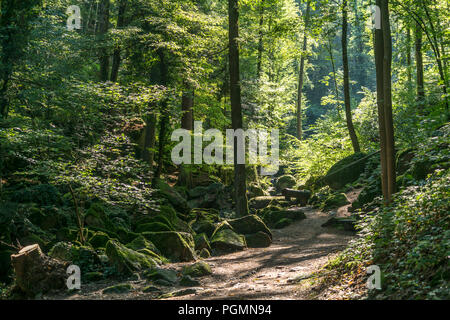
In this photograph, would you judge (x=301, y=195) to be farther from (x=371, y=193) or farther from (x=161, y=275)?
(x=161, y=275)

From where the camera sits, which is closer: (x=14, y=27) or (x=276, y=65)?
(x=14, y=27)

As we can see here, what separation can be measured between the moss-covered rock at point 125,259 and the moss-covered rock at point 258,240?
11.9 feet

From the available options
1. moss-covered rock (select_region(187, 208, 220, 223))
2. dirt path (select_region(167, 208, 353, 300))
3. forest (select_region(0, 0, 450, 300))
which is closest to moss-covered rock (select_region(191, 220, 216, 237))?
forest (select_region(0, 0, 450, 300))

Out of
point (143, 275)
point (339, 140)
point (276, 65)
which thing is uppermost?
point (276, 65)

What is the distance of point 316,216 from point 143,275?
8453 millimetres

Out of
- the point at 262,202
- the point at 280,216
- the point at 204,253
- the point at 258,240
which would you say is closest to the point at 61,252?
the point at 204,253

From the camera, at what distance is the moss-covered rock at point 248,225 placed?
1146 centimetres

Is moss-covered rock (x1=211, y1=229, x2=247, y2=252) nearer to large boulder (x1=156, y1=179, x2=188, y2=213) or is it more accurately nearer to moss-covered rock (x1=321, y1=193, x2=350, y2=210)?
large boulder (x1=156, y1=179, x2=188, y2=213)

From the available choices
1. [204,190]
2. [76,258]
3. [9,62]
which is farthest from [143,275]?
[204,190]

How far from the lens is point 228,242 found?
33.7 feet

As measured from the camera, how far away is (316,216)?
14.1 metres

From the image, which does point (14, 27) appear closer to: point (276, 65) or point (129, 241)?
point (129, 241)

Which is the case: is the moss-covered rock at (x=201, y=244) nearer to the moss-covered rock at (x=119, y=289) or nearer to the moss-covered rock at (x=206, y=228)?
the moss-covered rock at (x=206, y=228)

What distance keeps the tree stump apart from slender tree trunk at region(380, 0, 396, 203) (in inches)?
241
